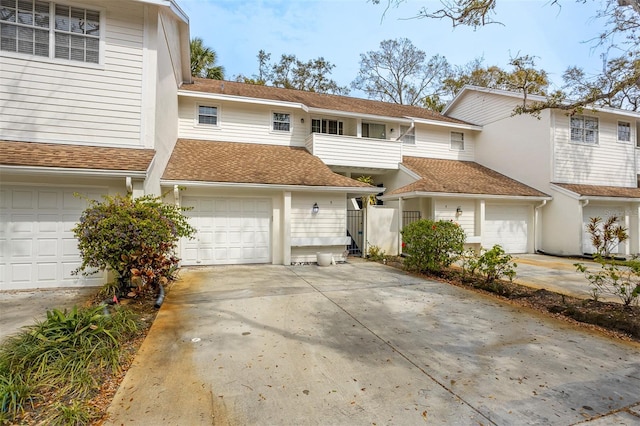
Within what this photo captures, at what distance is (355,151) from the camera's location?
42.5 ft

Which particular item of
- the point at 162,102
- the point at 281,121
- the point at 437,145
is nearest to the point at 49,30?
the point at 162,102

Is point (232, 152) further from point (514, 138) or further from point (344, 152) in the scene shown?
point (514, 138)

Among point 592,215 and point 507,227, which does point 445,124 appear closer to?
point 507,227

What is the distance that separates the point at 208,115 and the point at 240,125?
123cm

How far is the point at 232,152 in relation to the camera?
36.7 ft

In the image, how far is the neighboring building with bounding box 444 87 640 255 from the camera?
498 inches

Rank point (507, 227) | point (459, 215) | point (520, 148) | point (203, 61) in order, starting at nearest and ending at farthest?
point (459, 215), point (507, 227), point (520, 148), point (203, 61)

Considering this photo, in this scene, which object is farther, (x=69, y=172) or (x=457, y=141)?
(x=457, y=141)

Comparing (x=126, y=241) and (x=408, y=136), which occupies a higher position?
(x=408, y=136)

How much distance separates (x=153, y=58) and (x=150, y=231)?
4.57 m

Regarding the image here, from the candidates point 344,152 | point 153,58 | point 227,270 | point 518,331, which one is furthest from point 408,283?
point 153,58

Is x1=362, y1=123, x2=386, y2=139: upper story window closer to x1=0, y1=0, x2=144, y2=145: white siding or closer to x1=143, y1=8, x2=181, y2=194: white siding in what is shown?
x1=143, y1=8, x2=181, y2=194: white siding

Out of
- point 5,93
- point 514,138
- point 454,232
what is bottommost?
point 454,232

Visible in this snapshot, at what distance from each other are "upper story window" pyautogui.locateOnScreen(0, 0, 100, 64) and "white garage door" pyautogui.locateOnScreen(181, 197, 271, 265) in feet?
13.8
